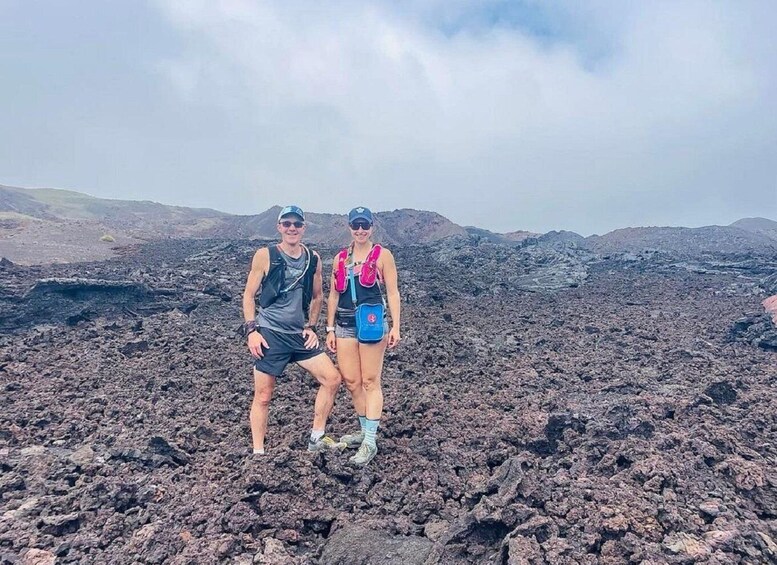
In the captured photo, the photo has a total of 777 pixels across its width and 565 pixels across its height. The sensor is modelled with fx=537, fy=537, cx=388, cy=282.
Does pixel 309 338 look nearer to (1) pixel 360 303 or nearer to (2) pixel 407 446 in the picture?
(1) pixel 360 303

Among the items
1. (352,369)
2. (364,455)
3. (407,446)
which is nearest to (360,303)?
(352,369)

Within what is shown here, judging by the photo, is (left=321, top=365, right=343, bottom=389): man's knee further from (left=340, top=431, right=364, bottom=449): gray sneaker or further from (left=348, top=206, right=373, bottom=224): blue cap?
(left=348, top=206, right=373, bottom=224): blue cap

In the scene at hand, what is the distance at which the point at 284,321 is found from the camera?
13.1ft

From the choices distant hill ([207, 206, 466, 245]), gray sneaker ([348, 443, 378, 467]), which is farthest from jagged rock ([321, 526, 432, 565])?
distant hill ([207, 206, 466, 245])

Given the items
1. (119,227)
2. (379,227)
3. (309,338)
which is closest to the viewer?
(309,338)

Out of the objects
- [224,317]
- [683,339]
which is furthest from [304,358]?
[683,339]

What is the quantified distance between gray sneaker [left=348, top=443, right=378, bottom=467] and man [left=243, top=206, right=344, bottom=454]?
0.21 m

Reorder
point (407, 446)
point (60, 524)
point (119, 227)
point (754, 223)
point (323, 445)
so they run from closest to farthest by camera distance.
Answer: point (60, 524) → point (323, 445) → point (407, 446) → point (119, 227) → point (754, 223)

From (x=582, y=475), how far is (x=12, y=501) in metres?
3.85

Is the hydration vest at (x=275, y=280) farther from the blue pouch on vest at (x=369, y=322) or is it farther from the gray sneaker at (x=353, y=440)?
the gray sneaker at (x=353, y=440)

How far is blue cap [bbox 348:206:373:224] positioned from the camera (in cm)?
394

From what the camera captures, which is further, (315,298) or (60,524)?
(315,298)

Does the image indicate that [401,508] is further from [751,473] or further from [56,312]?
[56,312]

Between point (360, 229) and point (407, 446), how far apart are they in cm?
191
